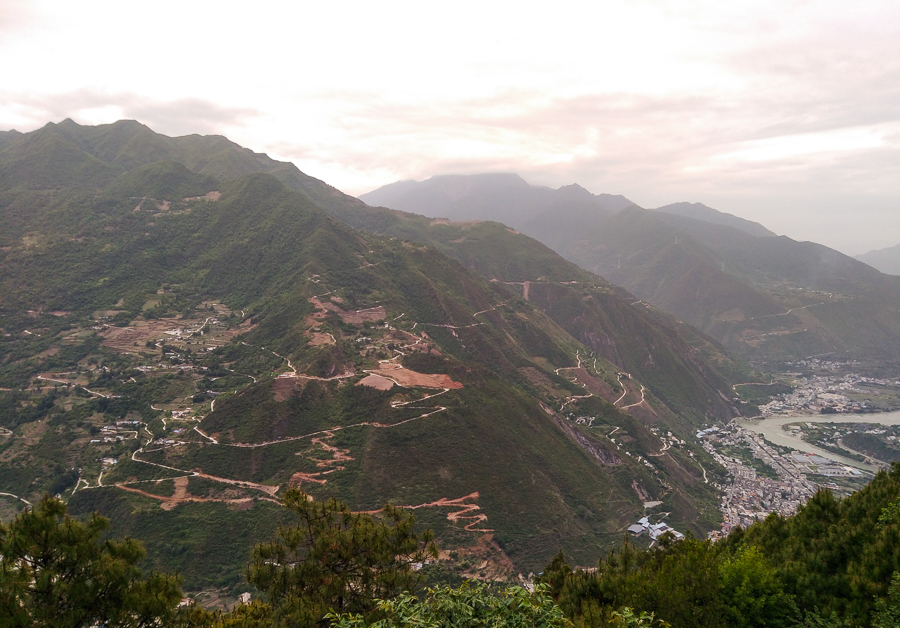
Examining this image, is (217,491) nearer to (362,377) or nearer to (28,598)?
(362,377)

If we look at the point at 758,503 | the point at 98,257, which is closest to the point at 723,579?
the point at 758,503

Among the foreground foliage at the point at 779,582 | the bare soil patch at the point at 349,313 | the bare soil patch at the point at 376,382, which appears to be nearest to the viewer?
the foreground foliage at the point at 779,582

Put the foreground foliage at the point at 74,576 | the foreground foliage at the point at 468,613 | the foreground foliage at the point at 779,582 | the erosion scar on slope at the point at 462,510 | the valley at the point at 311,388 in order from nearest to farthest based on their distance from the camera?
the foreground foliage at the point at 468,613 → the foreground foliage at the point at 74,576 → the foreground foliage at the point at 779,582 → the erosion scar on slope at the point at 462,510 → the valley at the point at 311,388

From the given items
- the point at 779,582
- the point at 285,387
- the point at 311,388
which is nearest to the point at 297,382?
the point at 285,387

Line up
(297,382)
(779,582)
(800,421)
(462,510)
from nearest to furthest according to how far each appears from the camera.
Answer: (779,582) < (462,510) < (297,382) < (800,421)

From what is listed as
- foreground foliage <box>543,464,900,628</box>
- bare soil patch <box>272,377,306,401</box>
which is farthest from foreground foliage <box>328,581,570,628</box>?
bare soil patch <box>272,377,306,401</box>

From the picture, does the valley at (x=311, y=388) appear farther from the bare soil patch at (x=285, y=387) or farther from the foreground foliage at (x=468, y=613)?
the foreground foliage at (x=468, y=613)

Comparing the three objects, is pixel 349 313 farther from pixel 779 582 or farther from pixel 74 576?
pixel 779 582

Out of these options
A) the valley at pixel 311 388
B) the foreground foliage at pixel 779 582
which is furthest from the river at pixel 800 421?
the foreground foliage at pixel 779 582
